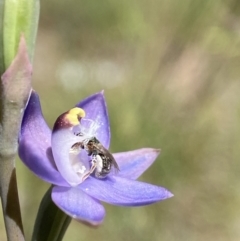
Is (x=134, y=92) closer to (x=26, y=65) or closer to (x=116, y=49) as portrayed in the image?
(x=116, y=49)

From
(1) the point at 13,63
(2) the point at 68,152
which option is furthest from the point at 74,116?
(1) the point at 13,63

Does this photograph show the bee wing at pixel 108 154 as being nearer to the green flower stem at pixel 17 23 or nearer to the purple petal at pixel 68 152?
the purple petal at pixel 68 152

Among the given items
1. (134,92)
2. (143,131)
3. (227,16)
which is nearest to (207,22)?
(227,16)

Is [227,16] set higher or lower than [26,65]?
lower

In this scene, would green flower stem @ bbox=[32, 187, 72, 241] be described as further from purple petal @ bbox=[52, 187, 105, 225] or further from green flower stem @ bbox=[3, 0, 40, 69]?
green flower stem @ bbox=[3, 0, 40, 69]

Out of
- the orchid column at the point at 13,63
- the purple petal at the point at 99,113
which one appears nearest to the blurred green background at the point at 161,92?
the purple petal at the point at 99,113

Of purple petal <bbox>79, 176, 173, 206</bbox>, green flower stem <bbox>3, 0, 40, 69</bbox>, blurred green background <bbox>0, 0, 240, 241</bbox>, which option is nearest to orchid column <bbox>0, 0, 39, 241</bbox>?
green flower stem <bbox>3, 0, 40, 69</bbox>
